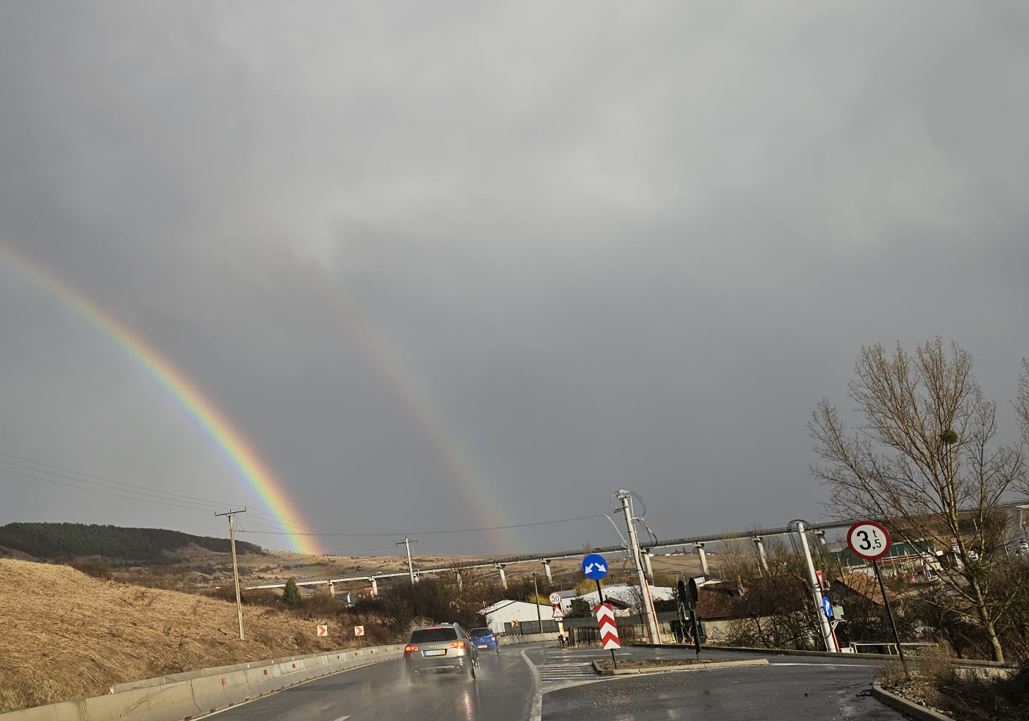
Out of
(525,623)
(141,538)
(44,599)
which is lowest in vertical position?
(525,623)

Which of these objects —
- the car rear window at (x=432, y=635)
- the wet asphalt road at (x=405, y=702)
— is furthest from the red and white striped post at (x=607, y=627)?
the car rear window at (x=432, y=635)

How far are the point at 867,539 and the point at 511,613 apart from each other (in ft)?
395

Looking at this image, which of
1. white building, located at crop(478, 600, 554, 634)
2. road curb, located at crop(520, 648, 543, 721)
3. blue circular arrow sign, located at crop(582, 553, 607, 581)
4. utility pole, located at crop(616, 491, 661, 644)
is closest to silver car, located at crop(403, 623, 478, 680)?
road curb, located at crop(520, 648, 543, 721)

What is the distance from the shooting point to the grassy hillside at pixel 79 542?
5983 inches

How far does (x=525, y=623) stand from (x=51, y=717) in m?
112

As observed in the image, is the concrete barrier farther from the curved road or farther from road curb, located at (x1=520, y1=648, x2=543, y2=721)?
road curb, located at (x1=520, y1=648, x2=543, y2=721)

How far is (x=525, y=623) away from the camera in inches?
4707

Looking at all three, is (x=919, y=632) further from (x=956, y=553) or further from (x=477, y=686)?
(x=477, y=686)

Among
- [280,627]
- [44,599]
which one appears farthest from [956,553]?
[280,627]

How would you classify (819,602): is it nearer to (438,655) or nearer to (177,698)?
(438,655)

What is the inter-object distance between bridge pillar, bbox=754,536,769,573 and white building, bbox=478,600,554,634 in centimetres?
3746

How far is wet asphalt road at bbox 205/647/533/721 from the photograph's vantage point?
50.0 feet

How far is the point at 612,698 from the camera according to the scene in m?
16.3

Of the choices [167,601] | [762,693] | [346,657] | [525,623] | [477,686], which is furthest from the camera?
[525,623]
